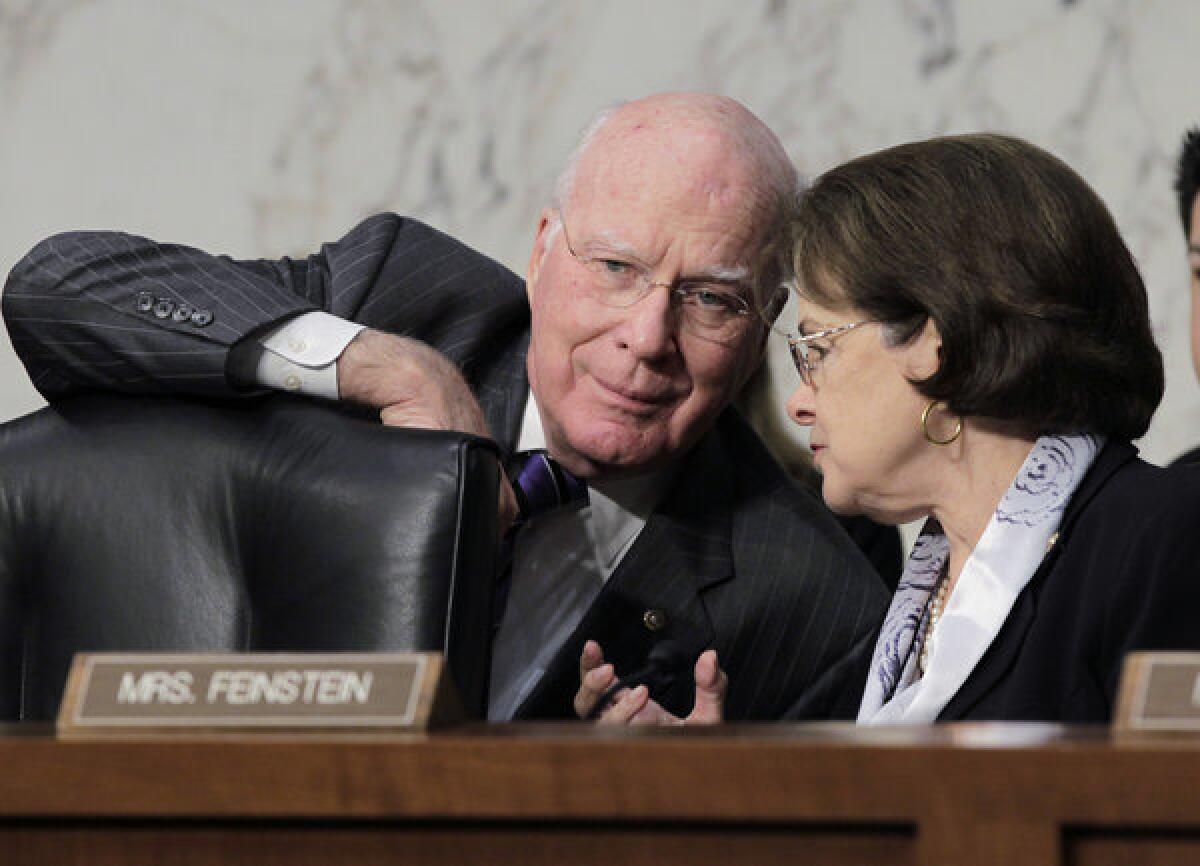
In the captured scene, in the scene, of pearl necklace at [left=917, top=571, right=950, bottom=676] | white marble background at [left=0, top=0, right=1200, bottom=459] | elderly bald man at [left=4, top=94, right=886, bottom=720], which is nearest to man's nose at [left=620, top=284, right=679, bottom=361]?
elderly bald man at [left=4, top=94, right=886, bottom=720]

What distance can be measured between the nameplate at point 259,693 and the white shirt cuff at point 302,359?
716mm

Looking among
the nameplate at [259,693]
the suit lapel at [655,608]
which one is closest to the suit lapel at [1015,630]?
the suit lapel at [655,608]

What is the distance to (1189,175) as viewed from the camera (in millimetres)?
2154

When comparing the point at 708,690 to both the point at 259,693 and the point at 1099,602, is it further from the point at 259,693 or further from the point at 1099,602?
the point at 259,693

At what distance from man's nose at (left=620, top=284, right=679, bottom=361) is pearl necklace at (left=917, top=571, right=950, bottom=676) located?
356 mm

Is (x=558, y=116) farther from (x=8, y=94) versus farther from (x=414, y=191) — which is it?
(x=8, y=94)

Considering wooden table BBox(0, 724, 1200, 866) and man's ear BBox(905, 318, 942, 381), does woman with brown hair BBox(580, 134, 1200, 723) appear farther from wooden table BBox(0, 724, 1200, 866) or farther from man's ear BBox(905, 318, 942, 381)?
wooden table BBox(0, 724, 1200, 866)

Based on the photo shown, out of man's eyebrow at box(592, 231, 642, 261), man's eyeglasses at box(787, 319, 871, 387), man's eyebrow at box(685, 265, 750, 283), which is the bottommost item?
man's eyebrow at box(685, 265, 750, 283)

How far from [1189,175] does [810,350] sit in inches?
34.8

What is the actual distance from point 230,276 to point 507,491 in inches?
12.9

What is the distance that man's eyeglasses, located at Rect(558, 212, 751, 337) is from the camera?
1.77 meters

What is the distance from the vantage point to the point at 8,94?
267cm

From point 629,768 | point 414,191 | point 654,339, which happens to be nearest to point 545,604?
point 654,339

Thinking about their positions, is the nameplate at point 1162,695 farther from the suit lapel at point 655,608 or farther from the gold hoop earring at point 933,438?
the suit lapel at point 655,608
